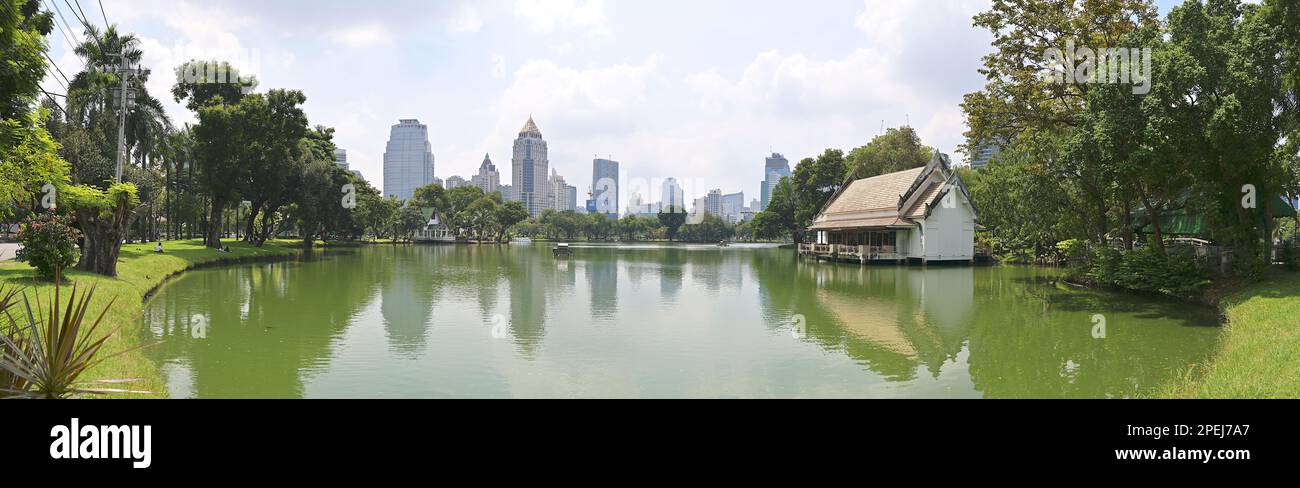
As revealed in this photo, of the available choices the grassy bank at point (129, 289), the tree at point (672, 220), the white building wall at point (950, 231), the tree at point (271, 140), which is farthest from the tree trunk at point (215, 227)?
the tree at point (672, 220)

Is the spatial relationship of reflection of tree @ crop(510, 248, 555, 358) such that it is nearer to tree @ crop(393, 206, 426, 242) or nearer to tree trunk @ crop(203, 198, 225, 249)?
tree trunk @ crop(203, 198, 225, 249)

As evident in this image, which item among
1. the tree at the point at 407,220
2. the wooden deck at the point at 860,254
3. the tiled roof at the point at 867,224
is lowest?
the wooden deck at the point at 860,254

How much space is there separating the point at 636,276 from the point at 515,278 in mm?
6054

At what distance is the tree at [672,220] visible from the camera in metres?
130

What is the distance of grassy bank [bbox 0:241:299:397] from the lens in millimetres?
9844

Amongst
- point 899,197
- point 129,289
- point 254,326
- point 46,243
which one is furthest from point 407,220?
point 254,326

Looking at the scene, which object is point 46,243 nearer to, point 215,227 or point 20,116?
point 20,116

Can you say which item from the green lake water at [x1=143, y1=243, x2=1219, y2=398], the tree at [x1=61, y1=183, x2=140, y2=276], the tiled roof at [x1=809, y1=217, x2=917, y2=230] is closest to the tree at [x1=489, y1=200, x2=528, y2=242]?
the tiled roof at [x1=809, y1=217, x2=917, y2=230]

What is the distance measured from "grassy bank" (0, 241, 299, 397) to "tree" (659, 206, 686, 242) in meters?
95.5

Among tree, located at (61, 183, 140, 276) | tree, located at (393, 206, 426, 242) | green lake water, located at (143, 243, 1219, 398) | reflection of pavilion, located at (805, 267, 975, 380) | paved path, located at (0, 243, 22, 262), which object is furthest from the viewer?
tree, located at (393, 206, 426, 242)

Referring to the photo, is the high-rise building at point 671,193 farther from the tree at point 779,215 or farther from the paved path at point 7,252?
Answer: the paved path at point 7,252

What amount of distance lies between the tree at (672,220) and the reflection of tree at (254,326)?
334 ft
